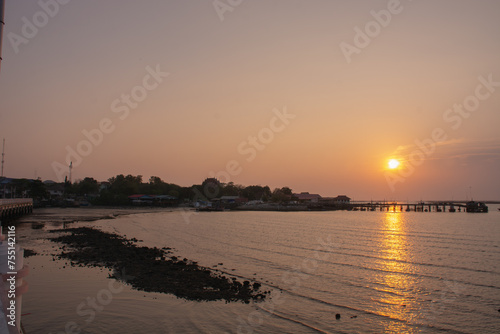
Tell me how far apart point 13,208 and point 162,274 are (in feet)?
180

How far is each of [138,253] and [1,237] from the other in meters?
24.6

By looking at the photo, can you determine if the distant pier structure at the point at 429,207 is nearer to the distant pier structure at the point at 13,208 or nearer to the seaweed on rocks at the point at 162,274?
the distant pier structure at the point at 13,208

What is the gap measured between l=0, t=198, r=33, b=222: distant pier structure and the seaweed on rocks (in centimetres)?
2664

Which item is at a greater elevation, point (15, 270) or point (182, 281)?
point (15, 270)

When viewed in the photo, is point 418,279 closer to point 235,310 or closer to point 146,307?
point 235,310

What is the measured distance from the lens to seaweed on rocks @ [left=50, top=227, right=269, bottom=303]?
17797 millimetres

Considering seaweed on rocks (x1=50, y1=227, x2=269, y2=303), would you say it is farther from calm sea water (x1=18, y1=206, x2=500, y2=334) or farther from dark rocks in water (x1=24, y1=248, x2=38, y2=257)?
dark rocks in water (x1=24, y1=248, x2=38, y2=257)

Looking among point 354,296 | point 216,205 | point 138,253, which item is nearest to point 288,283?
point 354,296

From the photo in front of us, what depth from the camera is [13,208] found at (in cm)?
6284

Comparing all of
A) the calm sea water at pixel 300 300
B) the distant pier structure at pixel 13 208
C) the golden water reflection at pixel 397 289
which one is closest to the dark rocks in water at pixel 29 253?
the calm sea water at pixel 300 300

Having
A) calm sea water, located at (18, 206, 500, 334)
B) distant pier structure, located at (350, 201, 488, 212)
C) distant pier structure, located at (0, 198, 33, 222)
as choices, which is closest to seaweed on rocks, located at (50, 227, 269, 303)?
calm sea water, located at (18, 206, 500, 334)

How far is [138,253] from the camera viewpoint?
29281 millimetres

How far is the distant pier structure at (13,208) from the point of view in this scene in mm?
53312

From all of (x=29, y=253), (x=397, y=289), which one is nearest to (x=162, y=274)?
(x=29, y=253)
